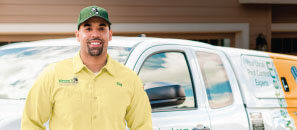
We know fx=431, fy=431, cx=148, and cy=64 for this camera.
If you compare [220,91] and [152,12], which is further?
[152,12]

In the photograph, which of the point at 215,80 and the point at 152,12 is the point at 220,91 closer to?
the point at 215,80

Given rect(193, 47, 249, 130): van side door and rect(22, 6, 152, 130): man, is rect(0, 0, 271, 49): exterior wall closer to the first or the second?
rect(193, 47, 249, 130): van side door

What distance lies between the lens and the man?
7.06 ft

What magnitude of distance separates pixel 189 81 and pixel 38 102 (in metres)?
1.88

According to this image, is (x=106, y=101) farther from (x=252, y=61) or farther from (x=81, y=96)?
(x=252, y=61)

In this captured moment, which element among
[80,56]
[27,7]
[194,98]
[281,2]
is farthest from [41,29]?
[80,56]

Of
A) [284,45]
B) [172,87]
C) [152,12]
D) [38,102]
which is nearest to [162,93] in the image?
[172,87]

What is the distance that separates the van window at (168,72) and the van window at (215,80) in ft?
0.78

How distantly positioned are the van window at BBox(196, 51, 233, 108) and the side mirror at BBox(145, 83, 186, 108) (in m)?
0.71

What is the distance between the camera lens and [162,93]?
3.24 meters

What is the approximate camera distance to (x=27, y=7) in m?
10.0

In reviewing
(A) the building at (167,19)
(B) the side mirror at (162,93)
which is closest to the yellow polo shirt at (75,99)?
(B) the side mirror at (162,93)

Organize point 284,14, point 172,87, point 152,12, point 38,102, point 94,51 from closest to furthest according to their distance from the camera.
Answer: point 38,102, point 94,51, point 172,87, point 152,12, point 284,14

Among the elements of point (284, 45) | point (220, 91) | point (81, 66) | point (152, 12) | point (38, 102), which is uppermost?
point (152, 12)
